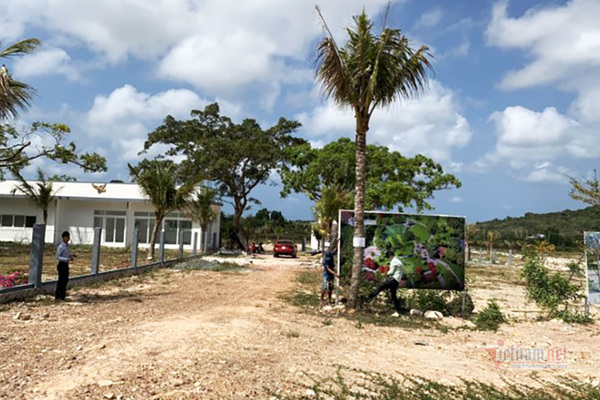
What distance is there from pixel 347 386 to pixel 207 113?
132 feet

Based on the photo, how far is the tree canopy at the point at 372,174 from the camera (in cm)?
3488

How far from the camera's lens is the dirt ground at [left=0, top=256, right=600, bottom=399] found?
5285 millimetres

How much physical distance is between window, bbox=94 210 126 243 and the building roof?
4.10ft

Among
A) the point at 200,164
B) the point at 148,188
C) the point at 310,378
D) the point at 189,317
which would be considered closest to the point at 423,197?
the point at 200,164

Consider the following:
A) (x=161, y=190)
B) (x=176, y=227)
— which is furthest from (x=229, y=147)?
(x=161, y=190)

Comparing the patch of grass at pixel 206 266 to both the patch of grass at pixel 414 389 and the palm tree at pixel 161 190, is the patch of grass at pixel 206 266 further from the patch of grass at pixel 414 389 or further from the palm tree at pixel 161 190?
the patch of grass at pixel 414 389

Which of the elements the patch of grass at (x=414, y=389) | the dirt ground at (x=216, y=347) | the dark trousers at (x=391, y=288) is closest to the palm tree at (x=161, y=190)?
the dirt ground at (x=216, y=347)

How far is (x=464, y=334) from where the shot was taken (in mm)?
9711

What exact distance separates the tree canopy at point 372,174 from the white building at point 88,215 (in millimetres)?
8756

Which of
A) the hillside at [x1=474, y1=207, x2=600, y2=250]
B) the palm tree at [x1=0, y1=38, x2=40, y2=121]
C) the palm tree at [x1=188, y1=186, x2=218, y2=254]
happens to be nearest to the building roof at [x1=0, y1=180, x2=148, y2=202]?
the palm tree at [x1=188, y1=186, x2=218, y2=254]

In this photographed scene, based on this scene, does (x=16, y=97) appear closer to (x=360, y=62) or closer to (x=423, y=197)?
(x=360, y=62)

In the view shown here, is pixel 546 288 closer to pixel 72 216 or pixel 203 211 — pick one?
pixel 203 211

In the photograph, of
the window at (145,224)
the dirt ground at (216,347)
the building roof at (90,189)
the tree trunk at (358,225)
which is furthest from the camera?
the window at (145,224)

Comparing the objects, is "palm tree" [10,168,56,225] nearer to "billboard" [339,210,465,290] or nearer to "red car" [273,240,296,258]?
"red car" [273,240,296,258]
